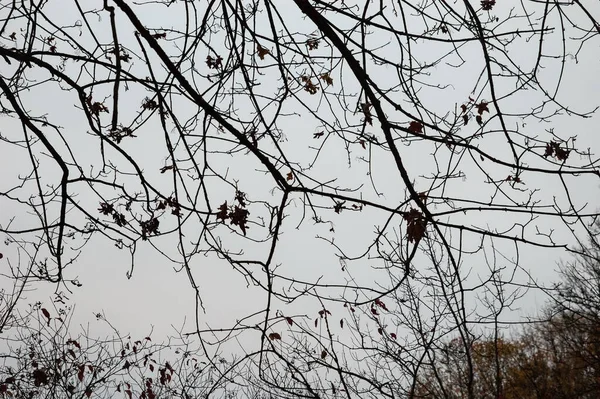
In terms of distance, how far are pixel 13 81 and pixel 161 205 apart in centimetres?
90

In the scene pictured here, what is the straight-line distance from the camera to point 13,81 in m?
2.53

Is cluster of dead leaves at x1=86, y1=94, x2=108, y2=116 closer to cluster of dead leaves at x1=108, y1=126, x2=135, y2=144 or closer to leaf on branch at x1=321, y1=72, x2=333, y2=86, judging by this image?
cluster of dead leaves at x1=108, y1=126, x2=135, y2=144

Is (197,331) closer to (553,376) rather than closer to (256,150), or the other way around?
(256,150)

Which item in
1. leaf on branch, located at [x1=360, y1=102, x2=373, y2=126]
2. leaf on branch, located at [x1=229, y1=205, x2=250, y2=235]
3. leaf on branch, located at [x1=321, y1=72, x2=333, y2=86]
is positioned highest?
leaf on branch, located at [x1=321, y1=72, x2=333, y2=86]

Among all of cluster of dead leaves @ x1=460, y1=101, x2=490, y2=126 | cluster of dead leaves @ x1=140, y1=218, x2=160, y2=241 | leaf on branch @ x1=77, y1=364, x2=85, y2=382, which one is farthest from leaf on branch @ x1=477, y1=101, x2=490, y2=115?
leaf on branch @ x1=77, y1=364, x2=85, y2=382

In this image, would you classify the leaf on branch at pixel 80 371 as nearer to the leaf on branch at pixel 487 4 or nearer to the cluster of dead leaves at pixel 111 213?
the cluster of dead leaves at pixel 111 213

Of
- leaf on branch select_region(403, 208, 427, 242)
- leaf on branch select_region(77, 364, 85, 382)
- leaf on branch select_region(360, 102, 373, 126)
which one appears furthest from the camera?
leaf on branch select_region(77, 364, 85, 382)

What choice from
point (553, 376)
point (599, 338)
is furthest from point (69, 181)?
point (553, 376)

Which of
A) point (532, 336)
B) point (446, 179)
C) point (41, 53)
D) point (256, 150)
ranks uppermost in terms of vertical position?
point (532, 336)

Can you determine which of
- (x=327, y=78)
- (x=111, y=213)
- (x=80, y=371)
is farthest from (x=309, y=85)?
(x=80, y=371)

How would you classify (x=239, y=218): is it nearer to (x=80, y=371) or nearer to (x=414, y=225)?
(x=414, y=225)

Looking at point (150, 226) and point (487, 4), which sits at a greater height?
point (487, 4)

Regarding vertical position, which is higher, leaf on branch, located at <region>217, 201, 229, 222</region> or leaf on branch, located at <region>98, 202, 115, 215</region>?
leaf on branch, located at <region>98, 202, 115, 215</region>

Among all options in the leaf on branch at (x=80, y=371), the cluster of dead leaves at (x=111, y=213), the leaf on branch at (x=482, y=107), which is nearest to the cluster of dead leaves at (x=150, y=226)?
the cluster of dead leaves at (x=111, y=213)
